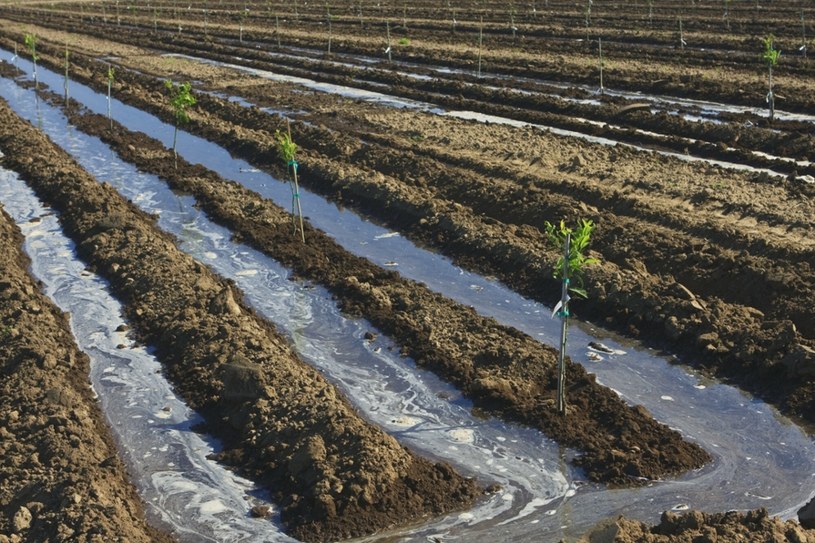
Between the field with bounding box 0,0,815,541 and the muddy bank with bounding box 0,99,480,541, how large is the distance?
1.5 inches

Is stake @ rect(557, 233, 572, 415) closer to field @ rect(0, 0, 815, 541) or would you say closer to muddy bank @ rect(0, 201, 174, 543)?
field @ rect(0, 0, 815, 541)

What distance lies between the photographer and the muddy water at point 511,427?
1169 cm

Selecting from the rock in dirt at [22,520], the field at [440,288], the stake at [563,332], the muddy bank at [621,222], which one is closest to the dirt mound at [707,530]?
the field at [440,288]

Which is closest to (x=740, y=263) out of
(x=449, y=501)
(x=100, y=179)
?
(x=449, y=501)

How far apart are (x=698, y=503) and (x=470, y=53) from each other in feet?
105

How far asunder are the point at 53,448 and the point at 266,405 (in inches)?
101

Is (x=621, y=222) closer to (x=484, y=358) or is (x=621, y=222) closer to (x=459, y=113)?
(x=484, y=358)

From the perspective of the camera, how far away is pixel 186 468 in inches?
499

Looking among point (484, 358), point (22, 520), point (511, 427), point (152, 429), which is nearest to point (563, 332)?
point (511, 427)

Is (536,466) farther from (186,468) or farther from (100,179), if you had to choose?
(100,179)

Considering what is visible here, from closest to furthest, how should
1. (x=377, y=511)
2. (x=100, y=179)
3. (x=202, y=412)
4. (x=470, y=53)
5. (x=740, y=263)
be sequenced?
(x=377, y=511) → (x=202, y=412) → (x=740, y=263) → (x=100, y=179) → (x=470, y=53)

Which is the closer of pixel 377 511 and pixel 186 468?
pixel 377 511

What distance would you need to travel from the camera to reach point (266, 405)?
13359 mm

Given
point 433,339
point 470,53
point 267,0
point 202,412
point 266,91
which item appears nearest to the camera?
point 202,412
